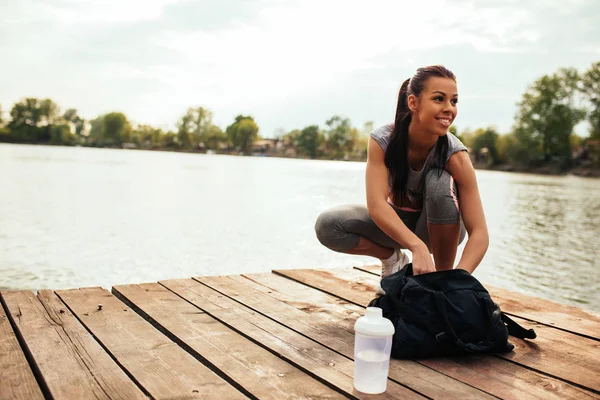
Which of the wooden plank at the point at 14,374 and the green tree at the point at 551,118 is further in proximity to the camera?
the green tree at the point at 551,118

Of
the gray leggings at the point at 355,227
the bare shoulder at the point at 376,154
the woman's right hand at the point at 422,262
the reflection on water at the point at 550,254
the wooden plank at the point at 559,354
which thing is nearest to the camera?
the wooden plank at the point at 559,354

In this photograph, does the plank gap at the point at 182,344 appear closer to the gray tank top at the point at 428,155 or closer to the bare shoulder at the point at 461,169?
the gray tank top at the point at 428,155

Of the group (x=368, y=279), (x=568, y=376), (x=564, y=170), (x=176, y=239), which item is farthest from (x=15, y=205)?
(x=564, y=170)

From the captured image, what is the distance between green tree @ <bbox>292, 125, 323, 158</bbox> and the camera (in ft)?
373

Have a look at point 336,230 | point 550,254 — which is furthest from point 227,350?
point 550,254

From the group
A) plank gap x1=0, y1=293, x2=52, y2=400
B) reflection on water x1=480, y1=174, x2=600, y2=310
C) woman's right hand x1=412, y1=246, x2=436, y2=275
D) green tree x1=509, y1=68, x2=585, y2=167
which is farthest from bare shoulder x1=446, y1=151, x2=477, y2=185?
green tree x1=509, y1=68, x2=585, y2=167

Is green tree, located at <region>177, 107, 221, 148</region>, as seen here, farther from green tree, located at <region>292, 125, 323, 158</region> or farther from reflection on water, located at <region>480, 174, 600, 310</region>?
reflection on water, located at <region>480, 174, 600, 310</region>

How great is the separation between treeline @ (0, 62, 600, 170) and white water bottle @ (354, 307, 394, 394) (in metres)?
67.1

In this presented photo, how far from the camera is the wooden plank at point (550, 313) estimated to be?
8.95ft

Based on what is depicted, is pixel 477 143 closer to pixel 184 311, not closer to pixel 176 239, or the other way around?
pixel 176 239

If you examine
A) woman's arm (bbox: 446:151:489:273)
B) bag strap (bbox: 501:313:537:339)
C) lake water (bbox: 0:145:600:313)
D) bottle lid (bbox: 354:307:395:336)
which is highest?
woman's arm (bbox: 446:151:489:273)

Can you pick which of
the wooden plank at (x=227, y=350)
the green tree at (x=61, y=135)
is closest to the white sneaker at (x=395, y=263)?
the wooden plank at (x=227, y=350)

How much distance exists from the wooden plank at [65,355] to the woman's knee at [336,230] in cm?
132

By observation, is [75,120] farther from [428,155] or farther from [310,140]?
[428,155]
